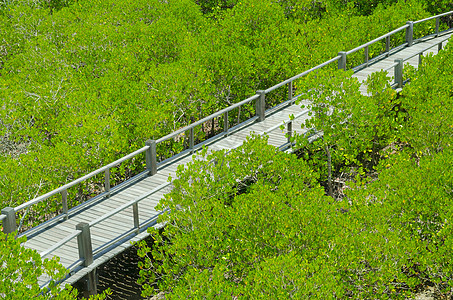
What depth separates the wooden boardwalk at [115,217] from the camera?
527 inches

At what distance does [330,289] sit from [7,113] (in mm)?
12345

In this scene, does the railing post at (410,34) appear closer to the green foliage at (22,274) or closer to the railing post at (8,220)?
the railing post at (8,220)

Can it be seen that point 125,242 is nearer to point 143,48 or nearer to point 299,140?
point 299,140

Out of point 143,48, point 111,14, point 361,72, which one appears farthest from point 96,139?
point 111,14

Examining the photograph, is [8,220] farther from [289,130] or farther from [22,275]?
[289,130]

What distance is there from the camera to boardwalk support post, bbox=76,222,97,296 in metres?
13.1

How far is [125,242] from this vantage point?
1415 centimetres

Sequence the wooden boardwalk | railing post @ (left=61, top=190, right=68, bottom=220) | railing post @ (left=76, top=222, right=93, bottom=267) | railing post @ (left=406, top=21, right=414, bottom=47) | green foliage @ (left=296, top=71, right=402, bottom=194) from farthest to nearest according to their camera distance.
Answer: railing post @ (left=406, top=21, right=414, bottom=47) < green foliage @ (left=296, top=71, right=402, bottom=194) < railing post @ (left=61, top=190, right=68, bottom=220) < the wooden boardwalk < railing post @ (left=76, top=222, right=93, bottom=267)

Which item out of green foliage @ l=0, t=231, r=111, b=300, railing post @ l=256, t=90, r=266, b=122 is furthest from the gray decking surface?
green foliage @ l=0, t=231, r=111, b=300

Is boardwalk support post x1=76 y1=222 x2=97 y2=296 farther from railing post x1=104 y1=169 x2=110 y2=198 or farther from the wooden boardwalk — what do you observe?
railing post x1=104 y1=169 x2=110 y2=198

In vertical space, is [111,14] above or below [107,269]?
above

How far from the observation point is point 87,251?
1336 centimetres

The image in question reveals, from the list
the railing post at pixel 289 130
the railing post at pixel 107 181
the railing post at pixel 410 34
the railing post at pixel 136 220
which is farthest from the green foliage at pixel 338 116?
the railing post at pixel 410 34

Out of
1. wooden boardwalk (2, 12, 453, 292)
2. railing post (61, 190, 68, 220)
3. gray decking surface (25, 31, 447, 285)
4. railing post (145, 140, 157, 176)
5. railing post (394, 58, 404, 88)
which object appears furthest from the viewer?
railing post (394, 58, 404, 88)
